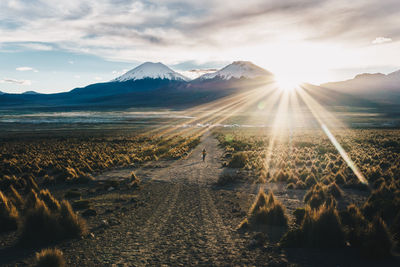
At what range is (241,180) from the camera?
51.1ft

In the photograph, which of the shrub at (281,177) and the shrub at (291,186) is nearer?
the shrub at (291,186)

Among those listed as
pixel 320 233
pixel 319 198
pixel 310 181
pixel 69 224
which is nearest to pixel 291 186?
pixel 310 181

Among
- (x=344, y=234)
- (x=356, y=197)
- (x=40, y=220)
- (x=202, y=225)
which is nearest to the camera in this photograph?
(x=344, y=234)

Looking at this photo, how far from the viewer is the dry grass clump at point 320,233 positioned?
19.9ft

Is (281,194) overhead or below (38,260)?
below

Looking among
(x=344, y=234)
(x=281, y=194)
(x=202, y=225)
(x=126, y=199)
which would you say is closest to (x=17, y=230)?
(x=126, y=199)

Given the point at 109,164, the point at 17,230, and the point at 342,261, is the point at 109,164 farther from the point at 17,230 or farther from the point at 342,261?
the point at 342,261

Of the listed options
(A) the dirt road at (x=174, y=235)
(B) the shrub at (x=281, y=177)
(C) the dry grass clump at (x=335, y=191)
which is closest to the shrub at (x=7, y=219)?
(A) the dirt road at (x=174, y=235)

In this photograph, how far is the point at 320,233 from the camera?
6160mm

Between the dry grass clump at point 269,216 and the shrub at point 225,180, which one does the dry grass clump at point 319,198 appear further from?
the shrub at point 225,180

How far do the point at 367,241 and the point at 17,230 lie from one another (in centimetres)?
968

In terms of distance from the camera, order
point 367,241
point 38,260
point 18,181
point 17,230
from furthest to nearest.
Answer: point 18,181 < point 17,230 < point 367,241 < point 38,260

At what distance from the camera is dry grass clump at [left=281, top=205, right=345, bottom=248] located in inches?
238

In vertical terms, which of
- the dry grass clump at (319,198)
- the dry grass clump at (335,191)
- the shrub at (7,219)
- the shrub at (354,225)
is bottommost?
the dry grass clump at (335,191)
